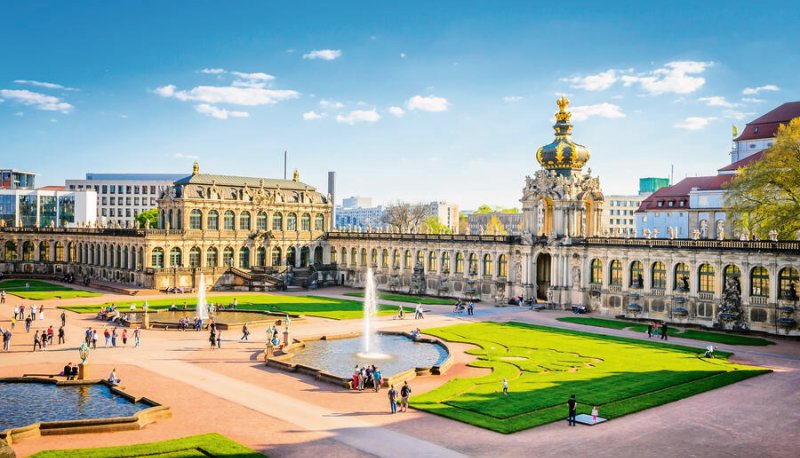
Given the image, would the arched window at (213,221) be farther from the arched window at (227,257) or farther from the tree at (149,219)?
the tree at (149,219)

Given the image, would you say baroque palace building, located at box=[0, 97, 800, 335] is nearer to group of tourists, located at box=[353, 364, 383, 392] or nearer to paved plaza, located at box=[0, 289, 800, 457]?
paved plaza, located at box=[0, 289, 800, 457]

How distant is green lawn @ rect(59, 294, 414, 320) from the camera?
238 ft

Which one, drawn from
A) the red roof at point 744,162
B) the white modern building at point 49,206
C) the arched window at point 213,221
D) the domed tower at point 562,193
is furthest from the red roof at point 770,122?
the white modern building at point 49,206

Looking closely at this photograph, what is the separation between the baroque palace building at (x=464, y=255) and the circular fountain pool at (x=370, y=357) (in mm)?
29179

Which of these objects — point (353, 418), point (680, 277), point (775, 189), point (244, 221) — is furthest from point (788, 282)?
point (244, 221)

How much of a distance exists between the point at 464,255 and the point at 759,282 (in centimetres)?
3696

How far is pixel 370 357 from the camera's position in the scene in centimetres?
4941

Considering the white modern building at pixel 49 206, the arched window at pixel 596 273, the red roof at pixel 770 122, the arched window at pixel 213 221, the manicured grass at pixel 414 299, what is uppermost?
the red roof at pixel 770 122

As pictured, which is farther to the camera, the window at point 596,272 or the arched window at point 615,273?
the window at point 596,272

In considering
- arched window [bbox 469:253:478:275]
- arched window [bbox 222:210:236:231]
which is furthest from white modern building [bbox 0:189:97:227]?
arched window [bbox 469:253:478:275]

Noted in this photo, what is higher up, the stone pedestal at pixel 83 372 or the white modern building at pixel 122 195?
the white modern building at pixel 122 195

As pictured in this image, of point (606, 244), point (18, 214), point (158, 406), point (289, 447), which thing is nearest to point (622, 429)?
point (289, 447)

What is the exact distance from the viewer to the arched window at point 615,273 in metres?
75.4

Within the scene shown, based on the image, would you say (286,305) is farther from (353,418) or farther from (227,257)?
(353,418)
